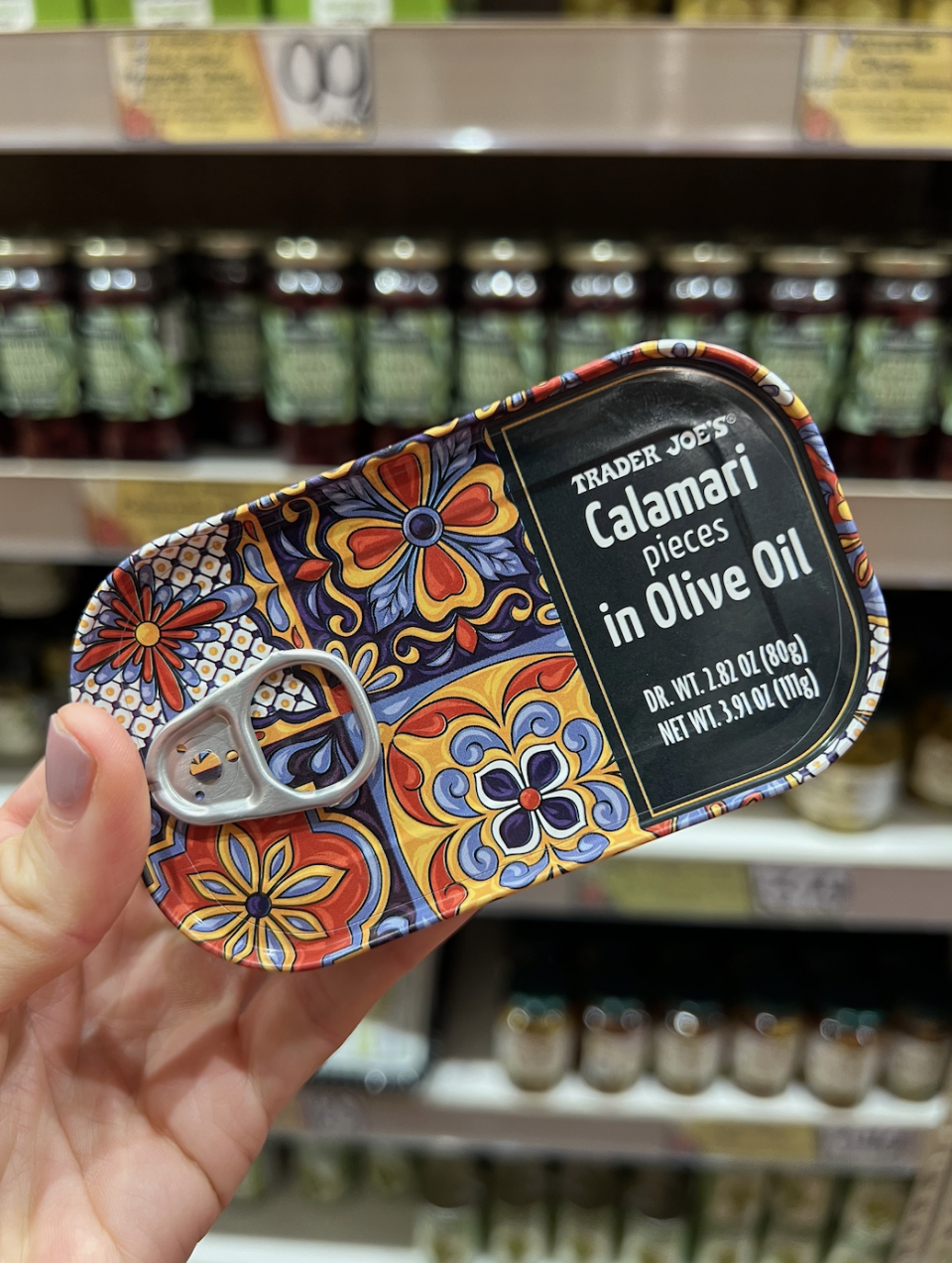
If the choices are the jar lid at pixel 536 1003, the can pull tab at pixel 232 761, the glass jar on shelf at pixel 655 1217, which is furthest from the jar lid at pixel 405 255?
the glass jar on shelf at pixel 655 1217

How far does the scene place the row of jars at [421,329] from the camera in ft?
2.73

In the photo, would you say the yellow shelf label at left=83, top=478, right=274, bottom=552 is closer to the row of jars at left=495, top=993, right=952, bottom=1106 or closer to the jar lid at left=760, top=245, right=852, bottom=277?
the jar lid at left=760, top=245, right=852, bottom=277

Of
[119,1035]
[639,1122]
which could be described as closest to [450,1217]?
[639,1122]

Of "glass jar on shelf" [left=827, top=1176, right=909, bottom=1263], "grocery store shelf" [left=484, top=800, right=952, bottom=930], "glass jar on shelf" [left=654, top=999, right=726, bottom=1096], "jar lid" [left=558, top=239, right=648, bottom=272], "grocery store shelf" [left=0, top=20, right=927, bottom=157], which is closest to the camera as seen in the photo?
"grocery store shelf" [left=0, top=20, right=927, bottom=157]

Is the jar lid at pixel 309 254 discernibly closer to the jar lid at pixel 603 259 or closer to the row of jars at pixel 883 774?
the jar lid at pixel 603 259

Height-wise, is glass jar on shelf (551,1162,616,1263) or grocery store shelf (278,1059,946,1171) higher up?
grocery store shelf (278,1059,946,1171)

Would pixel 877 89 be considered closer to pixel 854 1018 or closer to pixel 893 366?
pixel 893 366

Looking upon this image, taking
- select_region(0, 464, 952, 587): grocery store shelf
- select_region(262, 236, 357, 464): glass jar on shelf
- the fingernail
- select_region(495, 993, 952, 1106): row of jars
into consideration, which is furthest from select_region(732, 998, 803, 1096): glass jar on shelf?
the fingernail

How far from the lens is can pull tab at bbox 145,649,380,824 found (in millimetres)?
522

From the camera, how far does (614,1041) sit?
105cm

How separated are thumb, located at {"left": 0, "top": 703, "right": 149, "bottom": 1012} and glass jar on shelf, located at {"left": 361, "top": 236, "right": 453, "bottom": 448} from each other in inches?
19.5

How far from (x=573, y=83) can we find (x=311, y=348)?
1.00 feet

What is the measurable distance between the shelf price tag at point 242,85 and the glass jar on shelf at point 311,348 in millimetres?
103

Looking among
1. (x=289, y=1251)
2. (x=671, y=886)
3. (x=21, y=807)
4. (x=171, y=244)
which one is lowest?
(x=289, y=1251)
